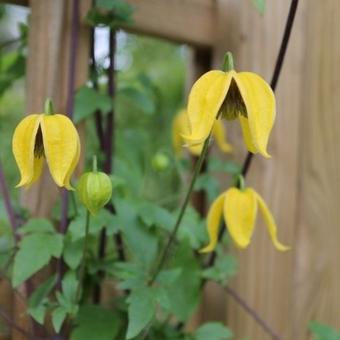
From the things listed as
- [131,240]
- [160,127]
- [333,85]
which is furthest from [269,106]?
[160,127]

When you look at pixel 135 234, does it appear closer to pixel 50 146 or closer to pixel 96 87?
pixel 96 87

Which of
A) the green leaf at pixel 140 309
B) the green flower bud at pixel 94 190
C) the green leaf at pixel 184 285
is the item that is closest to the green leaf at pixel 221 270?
the green leaf at pixel 184 285

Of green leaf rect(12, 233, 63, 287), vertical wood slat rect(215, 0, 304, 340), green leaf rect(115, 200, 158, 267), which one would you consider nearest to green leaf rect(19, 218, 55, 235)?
green leaf rect(12, 233, 63, 287)

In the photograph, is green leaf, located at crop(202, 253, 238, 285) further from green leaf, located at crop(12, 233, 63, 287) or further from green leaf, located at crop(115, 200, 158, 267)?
green leaf, located at crop(12, 233, 63, 287)

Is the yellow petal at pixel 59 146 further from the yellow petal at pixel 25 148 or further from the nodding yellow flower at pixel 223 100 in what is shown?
the nodding yellow flower at pixel 223 100

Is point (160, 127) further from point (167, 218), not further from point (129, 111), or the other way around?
point (167, 218)

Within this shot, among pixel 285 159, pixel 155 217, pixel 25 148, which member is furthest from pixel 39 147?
pixel 285 159
